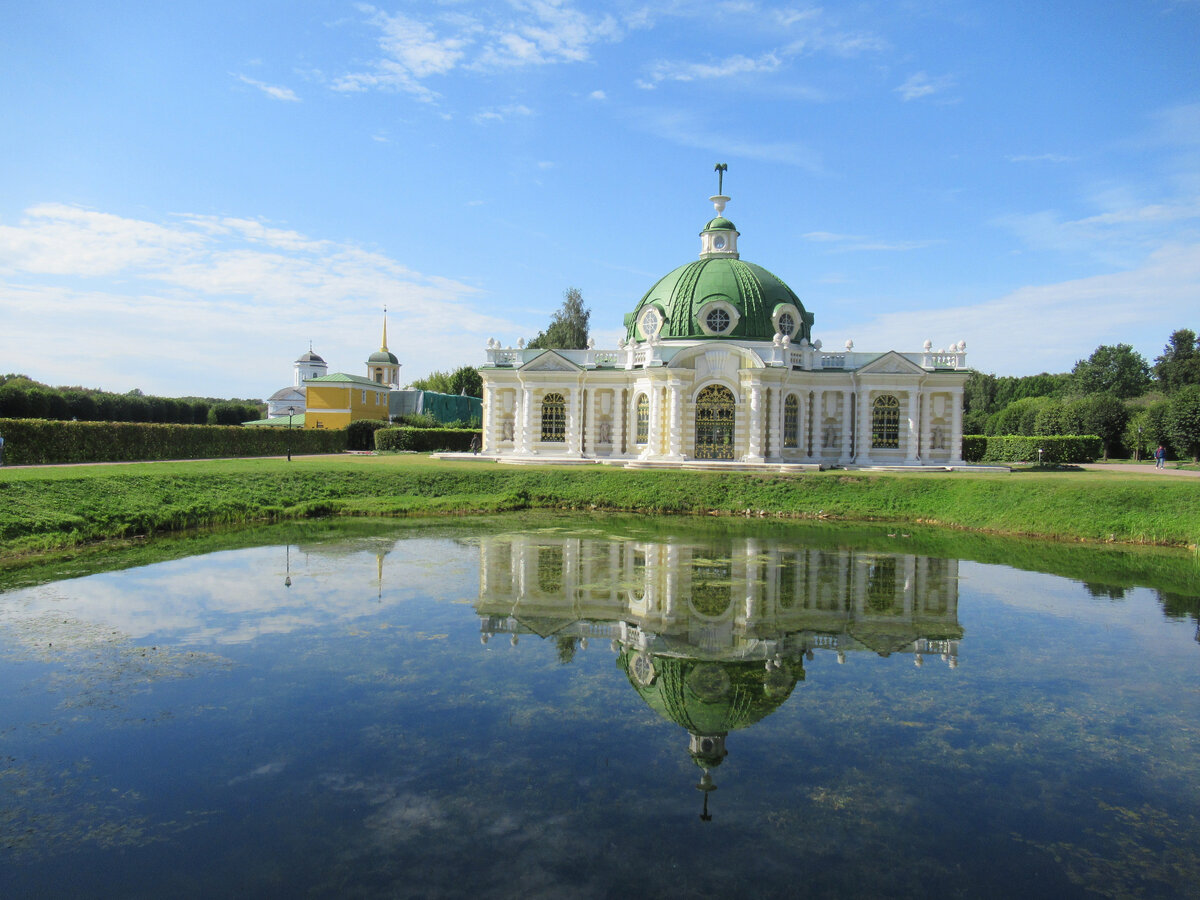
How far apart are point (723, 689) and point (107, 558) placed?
47.0 ft

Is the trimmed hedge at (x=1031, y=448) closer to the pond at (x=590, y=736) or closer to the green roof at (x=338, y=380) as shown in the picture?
the pond at (x=590, y=736)

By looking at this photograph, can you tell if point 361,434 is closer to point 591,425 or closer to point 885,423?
point 591,425

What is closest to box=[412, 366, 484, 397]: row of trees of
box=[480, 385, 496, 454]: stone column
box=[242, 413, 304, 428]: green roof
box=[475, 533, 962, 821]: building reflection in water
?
box=[242, 413, 304, 428]: green roof

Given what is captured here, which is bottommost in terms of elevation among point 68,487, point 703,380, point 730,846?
point 730,846

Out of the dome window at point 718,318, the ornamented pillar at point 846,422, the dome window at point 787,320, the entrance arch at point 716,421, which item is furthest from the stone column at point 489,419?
the ornamented pillar at point 846,422

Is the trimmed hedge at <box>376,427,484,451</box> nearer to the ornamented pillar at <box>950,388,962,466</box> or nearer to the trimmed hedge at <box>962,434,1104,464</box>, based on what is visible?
the ornamented pillar at <box>950,388,962,466</box>

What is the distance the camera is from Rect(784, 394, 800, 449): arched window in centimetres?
3753

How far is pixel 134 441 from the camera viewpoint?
3466 cm

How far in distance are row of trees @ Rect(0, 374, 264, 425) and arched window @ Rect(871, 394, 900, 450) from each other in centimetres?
3619

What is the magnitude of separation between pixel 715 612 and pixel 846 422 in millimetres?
26496

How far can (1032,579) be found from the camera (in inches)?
666

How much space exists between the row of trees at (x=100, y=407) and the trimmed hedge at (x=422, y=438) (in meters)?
11.5

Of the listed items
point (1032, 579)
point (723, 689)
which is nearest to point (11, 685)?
point (723, 689)

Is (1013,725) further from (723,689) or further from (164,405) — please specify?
(164,405)
